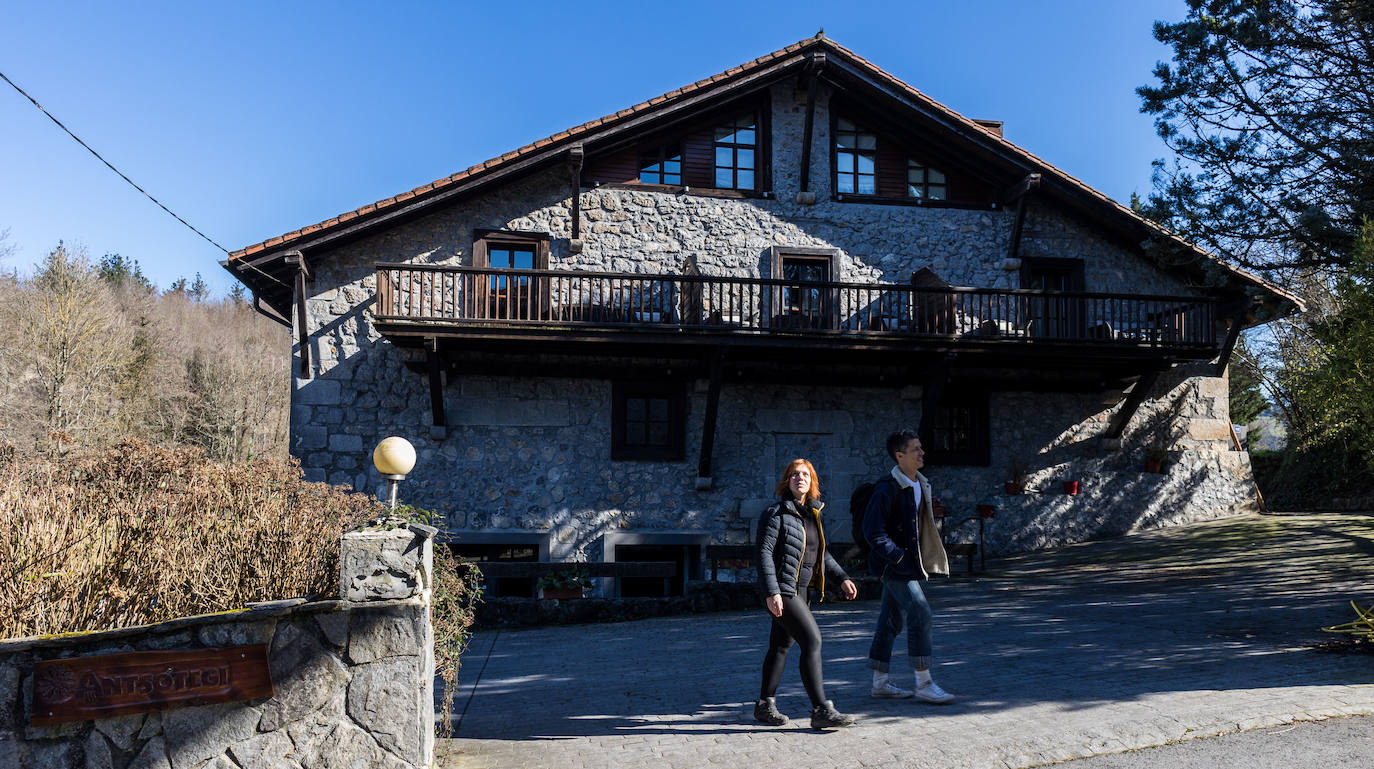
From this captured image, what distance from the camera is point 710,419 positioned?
13422 mm

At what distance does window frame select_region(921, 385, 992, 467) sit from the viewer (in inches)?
574

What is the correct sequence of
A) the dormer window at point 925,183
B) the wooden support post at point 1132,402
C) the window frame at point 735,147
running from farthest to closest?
the dormer window at point 925,183 < the window frame at point 735,147 < the wooden support post at point 1132,402

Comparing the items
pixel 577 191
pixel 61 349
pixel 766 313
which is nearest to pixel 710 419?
pixel 766 313

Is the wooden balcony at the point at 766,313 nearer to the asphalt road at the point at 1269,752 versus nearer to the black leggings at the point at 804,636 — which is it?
the black leggings at the point at 804,636

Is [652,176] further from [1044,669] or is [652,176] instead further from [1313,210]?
[1044,669]

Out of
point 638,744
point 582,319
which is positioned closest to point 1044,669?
point 638,744

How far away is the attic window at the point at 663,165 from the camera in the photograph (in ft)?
48.2

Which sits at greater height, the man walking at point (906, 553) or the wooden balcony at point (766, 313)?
the wooden balcony at point (766, 313)

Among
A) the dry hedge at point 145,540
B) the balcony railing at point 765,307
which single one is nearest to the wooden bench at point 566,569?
the balcony railing at point 765,307

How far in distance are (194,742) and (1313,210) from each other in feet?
37.7

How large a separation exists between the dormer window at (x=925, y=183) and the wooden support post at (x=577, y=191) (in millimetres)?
5561

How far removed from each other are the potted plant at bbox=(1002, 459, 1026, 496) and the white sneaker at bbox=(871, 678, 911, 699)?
9.38m

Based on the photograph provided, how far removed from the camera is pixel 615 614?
11.1 meters

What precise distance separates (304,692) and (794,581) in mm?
2633
